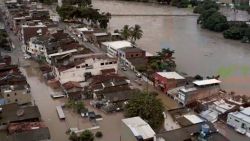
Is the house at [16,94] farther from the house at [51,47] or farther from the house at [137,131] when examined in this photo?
the house at [137,131]

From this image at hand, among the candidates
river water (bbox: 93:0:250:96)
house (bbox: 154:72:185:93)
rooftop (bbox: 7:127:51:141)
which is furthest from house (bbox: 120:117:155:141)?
river water (bbox: 93:0:250:96)

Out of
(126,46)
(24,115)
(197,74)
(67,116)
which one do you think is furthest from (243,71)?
(24,115)

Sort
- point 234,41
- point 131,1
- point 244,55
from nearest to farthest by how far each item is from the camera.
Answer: point 244,55
point 234,41
point 131,1

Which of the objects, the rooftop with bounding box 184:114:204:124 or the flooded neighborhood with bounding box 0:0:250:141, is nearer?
the flooded neighborhood with bounding box 0:0:250:141

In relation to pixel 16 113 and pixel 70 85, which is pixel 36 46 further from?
pixel 16 113

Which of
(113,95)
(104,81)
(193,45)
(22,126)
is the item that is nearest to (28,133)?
(22,126)

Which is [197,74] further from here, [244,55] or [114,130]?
[114,130]

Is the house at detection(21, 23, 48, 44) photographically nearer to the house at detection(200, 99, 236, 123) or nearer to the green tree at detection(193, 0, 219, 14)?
the house at detection(200, 99, 236, 123)
